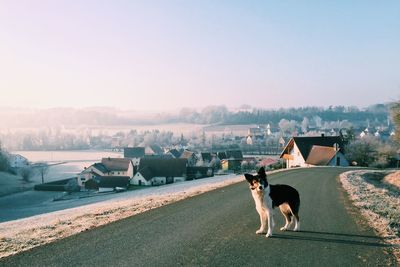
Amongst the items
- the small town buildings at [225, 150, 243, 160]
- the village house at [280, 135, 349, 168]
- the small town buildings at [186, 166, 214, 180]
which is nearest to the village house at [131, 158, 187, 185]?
the small town buildings at [186, 166, 214, 180]

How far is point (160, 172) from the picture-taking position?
257 feet

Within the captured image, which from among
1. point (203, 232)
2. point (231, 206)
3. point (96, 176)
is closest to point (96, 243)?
point (203, 232)

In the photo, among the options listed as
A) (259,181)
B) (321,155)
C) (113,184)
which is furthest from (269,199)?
(113,184)

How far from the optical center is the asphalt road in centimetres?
809

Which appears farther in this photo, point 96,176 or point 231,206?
point 96,176

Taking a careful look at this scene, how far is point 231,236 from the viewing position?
10.2 metres

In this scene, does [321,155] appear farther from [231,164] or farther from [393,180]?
[231,164]

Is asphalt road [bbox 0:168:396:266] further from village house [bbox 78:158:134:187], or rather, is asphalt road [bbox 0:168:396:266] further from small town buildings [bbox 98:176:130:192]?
village house [bbox 78:158:134:187]

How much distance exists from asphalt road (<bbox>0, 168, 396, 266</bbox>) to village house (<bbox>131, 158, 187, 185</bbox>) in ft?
208

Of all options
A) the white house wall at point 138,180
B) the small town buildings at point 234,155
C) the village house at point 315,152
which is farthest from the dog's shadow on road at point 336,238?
the small town buildings at point 234,155

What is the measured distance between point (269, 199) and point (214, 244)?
6.53 feet

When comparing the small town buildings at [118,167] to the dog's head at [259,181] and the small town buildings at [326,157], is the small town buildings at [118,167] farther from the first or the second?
the dog's head at [259,181]

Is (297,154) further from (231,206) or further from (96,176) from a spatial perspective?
(231,206)

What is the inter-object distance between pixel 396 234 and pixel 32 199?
59.1 m
